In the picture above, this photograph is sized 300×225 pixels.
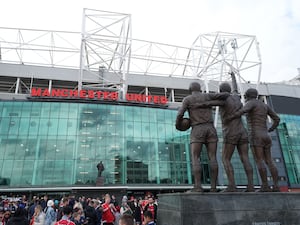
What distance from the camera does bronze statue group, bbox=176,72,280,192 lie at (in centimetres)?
730

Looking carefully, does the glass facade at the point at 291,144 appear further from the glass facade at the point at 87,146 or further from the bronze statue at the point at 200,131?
the bronze statue at the point at 200,131

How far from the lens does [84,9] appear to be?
37.8 meters

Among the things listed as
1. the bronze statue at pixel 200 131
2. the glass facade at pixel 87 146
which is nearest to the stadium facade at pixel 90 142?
the glass facade at pixel 87 146

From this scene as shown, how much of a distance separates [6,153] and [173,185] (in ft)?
73.4

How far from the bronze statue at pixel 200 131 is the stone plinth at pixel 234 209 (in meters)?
0.96

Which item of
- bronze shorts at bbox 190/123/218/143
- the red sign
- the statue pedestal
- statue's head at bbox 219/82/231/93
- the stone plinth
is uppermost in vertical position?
the red sign

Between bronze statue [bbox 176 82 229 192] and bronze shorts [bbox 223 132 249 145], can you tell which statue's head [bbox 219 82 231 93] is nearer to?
bronze statue [bbox 176 82 229 192]

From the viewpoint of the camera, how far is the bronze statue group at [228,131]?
730 cm

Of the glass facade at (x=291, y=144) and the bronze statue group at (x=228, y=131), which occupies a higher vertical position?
the glass facade at (x=291, y=144)

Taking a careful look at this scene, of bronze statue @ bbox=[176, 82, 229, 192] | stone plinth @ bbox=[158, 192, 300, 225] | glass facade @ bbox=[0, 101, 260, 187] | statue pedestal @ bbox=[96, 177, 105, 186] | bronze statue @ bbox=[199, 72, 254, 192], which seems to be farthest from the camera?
glass facade @ bbox=[0, 101, 260, 187]

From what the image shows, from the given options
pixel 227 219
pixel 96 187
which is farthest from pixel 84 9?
pixel 227 219

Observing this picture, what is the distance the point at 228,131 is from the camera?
771 cm

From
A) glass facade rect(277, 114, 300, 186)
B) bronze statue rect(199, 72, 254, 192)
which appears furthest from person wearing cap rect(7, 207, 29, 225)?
glass facade rect(277, 114, 300, 186)

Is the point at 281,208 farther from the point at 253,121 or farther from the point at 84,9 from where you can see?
the point at 84,9
